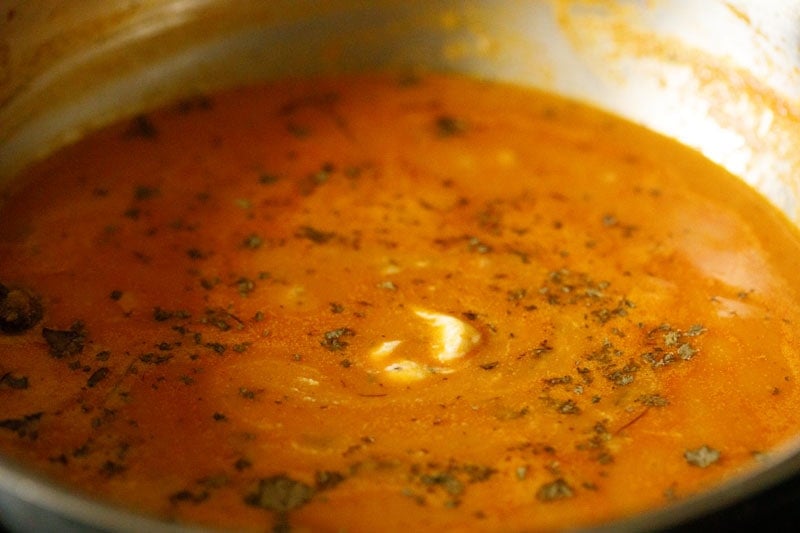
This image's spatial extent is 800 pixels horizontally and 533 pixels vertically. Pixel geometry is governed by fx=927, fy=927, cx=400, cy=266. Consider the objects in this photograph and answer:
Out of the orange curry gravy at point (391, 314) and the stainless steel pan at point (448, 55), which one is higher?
the stainless steel pan at point (448, 55)

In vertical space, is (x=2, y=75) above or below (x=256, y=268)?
above

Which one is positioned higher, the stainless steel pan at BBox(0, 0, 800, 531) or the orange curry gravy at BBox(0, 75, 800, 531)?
the stainless steel pan at BBox(0, 0, 800, 531)

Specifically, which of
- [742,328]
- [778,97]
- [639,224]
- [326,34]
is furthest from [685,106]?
[326,34]

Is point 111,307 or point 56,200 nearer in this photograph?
point 111,307

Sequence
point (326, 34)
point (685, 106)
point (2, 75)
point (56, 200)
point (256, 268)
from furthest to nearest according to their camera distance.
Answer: point (326, 34), point (685, 106), point (2, 75), point (56, 200), point (256, 268)

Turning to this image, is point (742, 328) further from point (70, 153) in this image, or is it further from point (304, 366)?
point (70, 153)

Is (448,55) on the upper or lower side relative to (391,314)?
upper

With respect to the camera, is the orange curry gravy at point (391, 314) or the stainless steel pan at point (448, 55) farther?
the stainless steel pan at point (448, 55)

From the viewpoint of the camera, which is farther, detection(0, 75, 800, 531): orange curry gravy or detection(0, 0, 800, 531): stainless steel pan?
detection(0, 0, 800, 531): stainless steel pan
